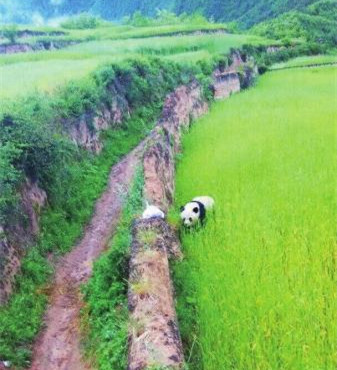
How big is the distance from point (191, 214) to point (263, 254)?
146 centimetres

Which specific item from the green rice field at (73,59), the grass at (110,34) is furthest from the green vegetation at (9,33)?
the green rice field at (73,59)

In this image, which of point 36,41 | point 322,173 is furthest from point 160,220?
point 36,41

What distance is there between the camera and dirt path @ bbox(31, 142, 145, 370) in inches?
233

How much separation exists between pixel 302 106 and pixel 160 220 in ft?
32.7

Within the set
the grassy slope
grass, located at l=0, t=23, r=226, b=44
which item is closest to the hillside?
grass, located at l=0, t=23, r=226, b=44

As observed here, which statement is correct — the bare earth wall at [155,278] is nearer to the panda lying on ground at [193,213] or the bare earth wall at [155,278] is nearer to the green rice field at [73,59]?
the panda lying on ground at [193,213]

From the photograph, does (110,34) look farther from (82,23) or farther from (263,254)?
(263,254)

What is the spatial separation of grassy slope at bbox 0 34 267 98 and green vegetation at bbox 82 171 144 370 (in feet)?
18.8

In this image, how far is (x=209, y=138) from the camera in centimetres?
1306

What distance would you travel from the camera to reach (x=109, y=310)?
630cm

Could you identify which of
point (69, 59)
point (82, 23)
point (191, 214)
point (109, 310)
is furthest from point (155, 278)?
point (82, 23)

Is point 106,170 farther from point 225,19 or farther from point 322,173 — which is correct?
point 225,19

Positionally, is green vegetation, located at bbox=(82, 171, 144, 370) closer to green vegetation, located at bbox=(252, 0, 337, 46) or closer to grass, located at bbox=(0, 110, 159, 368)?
grass, located at bbox=(0, 110, 159, 368)

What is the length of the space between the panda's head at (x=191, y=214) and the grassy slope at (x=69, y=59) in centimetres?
553
